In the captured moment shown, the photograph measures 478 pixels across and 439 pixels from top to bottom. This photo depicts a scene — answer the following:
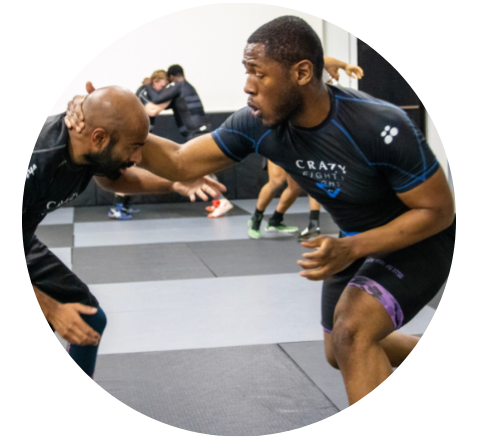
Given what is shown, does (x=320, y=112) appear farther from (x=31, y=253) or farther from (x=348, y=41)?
(x=31, y=253)

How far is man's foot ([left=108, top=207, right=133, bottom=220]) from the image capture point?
2014 millimetres

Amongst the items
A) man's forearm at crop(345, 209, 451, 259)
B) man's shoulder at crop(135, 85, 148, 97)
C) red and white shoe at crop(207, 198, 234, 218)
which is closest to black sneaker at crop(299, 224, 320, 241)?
man's forearm at crop(345, 209, 451, 259)

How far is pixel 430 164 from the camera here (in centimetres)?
172

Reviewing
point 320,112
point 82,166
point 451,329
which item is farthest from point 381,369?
point 82,166

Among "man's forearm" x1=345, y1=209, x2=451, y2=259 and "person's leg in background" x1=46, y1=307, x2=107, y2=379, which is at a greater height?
"man's forearm" x1=345, y1=209, x2=451, y2=259

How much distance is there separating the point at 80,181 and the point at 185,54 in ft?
1.82

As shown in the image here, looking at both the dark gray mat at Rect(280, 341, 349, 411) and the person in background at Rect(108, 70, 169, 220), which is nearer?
the person in background at Rect(108, 70, 169, 220)

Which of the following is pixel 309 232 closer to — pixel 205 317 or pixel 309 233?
pixel 309 233

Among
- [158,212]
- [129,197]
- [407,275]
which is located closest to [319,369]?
[407,275]

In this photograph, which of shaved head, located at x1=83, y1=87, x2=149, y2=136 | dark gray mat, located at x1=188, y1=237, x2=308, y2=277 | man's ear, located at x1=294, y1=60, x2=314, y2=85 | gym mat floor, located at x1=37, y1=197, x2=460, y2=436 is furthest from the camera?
dark gray mat, located at x1=188, y1=237, x2=308, y2=277

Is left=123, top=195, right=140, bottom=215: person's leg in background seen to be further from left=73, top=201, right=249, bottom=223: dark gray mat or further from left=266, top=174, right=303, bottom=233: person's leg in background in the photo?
left=266, top=174, right=303, bottom=233: person's leg in background

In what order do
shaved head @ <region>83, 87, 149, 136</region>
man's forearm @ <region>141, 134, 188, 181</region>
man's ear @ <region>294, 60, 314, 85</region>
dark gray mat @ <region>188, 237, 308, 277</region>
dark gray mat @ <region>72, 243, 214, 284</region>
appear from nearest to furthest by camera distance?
man's ear @ <region>294, 60, 314, 85</region>, shaved head @ <region>83, 87, 149, 136</region>, man's forearm @ <region>141, 134, 188, 181</region>, dark gray mat @ <region>188, 237, 308, 277</region>, dark gray mat @ <region>72, 243, 214, 284</region>

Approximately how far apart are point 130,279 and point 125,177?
912 millimetres

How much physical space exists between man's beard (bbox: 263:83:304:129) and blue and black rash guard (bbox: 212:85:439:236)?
0.05 metres
